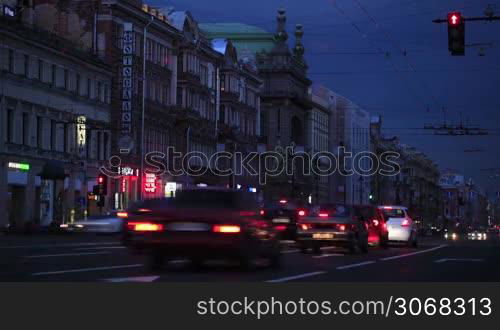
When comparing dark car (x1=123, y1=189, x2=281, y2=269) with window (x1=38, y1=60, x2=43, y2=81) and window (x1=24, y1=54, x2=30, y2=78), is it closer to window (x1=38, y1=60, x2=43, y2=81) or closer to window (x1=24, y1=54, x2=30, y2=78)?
window (x1=24, y1=54, x2=30, y2=78)

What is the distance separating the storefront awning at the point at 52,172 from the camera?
63.8 meters

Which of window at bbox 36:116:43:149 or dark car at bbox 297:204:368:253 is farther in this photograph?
window at bbox 36:116:43:149

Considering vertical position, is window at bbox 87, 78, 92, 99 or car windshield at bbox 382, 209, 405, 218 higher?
window at bbox 87, 78, 92, 99

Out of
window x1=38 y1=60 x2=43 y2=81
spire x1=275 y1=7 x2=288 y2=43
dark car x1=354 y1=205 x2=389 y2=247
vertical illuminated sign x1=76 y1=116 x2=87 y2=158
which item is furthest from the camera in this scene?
spire x1=275 y1=7 x2=288 y2=43

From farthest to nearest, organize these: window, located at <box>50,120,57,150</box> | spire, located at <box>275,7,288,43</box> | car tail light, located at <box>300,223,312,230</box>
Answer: spire, located at <box>275,7,288,43</box>
window, located at <box>50,120,57,150</box>
car tail light, located at <box>300,223,312,230</box>

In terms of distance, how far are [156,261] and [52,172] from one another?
141 feet

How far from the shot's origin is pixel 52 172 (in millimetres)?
63969

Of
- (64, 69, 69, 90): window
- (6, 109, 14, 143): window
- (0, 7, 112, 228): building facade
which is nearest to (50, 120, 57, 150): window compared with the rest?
(0, 7, 112, 228): building facade

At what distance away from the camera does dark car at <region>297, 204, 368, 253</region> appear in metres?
34.2

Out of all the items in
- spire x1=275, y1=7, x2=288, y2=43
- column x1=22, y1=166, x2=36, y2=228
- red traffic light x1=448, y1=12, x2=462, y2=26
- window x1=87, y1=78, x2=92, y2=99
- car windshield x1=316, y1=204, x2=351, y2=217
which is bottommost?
car windshield x1=316, y1=204, x2=351, y2=217

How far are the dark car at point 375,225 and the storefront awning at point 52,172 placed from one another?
26.7 meters

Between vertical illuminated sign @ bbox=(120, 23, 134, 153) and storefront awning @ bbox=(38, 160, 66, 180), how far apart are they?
29.1 ft

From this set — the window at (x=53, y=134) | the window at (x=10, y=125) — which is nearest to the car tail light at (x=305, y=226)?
the window at (x=10, y=125)

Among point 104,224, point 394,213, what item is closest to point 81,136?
point 104,224
